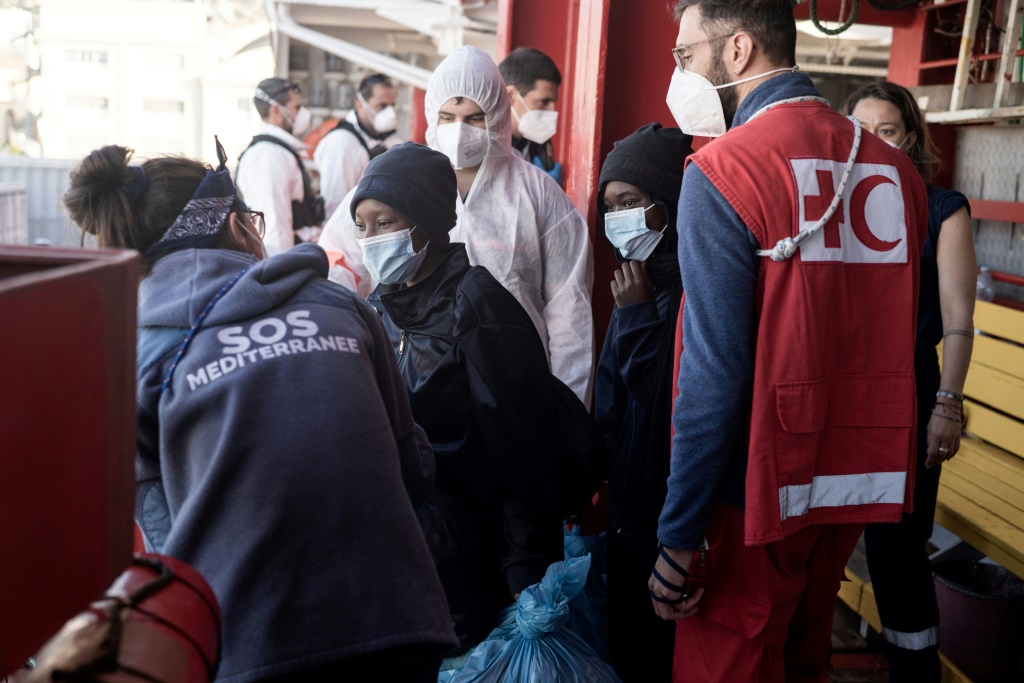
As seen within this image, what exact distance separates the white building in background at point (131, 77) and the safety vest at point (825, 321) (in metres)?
19.8

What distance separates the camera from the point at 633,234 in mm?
2592

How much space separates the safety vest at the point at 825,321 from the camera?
1.86 metres

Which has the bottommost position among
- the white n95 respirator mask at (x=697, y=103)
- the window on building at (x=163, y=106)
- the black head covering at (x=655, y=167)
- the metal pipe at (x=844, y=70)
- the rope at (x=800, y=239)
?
the rope at (x=800, y=239)

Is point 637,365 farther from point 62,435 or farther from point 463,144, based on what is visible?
point 62,435

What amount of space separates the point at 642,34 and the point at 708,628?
2.14 metres

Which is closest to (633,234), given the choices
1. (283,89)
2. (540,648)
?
(540,648)

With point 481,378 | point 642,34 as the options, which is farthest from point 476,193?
point 481,378

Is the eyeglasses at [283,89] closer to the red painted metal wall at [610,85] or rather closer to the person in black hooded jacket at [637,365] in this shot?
the red painted metal wall at [610,85]

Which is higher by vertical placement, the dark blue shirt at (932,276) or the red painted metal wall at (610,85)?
the red painted metal wall at (610,85)

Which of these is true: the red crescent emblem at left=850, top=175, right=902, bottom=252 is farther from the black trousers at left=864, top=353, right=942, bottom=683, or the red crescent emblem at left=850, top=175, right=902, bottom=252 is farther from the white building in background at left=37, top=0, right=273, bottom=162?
the white building in background at left=37, top=0, right=273, bottom=162

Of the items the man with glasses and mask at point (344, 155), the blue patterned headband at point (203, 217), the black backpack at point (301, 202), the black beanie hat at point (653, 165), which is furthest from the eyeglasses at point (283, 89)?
the blue patterned headband at point (203, 217)

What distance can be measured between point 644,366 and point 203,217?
3.97 feet

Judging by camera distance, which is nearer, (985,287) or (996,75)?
(985,287)

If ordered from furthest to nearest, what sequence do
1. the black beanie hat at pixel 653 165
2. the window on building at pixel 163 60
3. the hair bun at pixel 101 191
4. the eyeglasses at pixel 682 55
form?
the window on building at pixel 163 60
the black beanie hat at pixel 653 165
the eyeglasses at pixel 682 55
the hair bun at pixel 101 191
